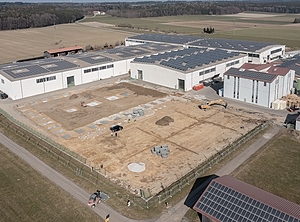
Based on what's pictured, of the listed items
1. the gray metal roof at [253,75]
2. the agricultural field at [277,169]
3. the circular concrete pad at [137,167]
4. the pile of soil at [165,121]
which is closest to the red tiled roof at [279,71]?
the gray metal roof at [253,75]

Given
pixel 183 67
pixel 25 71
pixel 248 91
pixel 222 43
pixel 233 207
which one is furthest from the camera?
pixel 222 43

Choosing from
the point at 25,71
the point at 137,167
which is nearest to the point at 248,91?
the point at 137,167

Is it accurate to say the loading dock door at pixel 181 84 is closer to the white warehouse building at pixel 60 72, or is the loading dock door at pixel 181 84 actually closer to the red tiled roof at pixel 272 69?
the red tiled roof at pixel 272 69

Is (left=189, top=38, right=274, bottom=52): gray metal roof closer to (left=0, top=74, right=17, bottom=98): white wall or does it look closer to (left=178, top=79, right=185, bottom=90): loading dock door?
(left=178, top=79, right=185, bottom=90): loading dock door

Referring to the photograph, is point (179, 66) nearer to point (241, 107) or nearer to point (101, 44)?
point (241, 107)

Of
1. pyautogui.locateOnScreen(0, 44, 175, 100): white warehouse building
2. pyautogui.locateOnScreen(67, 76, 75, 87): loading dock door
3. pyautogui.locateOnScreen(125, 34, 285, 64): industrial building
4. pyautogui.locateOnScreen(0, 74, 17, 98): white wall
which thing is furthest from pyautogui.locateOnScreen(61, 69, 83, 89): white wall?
pyautogui.locateOnScreen(125, 34, 285, 64): industrial building

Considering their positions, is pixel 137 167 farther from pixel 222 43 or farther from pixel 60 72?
pixel 222 43
